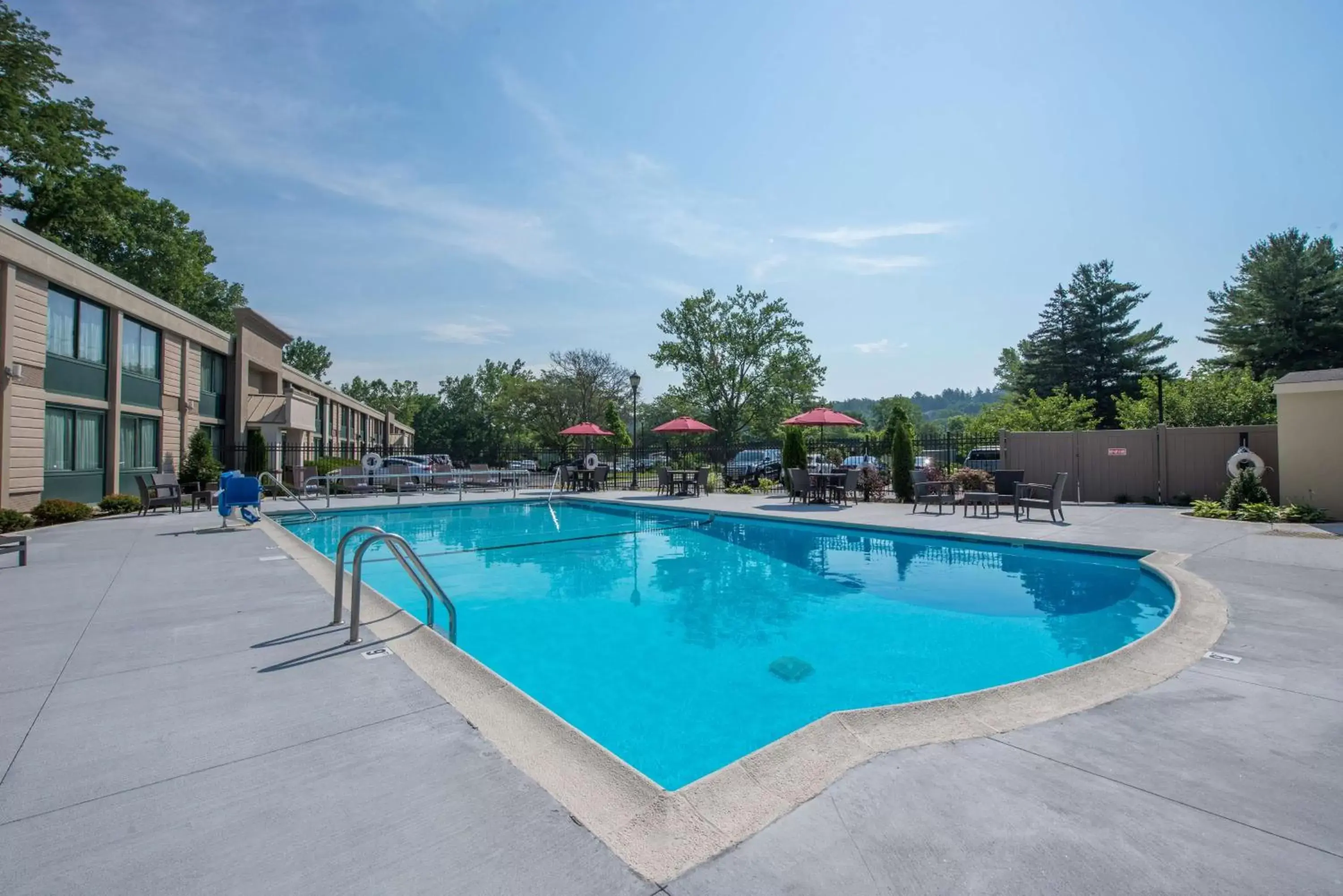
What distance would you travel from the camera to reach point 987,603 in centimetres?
683

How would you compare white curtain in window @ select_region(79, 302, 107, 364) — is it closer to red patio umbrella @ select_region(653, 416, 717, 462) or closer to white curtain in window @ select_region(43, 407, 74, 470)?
white curtain in window @ select_region(43, 407, 74, 470)

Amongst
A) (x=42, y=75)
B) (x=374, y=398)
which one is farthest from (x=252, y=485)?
(x=374, y=398)

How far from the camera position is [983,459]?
68.0ft

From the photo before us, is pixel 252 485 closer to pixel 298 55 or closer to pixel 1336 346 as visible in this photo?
pixel 298 55

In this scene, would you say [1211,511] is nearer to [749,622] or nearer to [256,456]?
[749,622]

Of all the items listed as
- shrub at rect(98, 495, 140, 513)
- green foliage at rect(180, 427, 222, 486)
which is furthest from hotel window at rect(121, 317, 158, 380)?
shrub at rect(98, 495, 140, 513)

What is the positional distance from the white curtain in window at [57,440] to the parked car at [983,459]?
23307mm

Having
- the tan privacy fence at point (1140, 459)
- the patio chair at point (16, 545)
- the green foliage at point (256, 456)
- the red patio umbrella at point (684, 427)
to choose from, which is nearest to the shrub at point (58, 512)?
the patio chair at point (16, 545)

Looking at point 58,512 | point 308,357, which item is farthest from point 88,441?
point 308,357

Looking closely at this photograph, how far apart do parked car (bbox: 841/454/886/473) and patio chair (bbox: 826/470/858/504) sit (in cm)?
53

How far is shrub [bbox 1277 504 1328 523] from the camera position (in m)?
10.6

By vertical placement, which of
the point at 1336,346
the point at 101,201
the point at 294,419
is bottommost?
the point at 294,419

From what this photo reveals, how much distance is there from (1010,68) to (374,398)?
79.9 m

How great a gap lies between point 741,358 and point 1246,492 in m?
29.8
